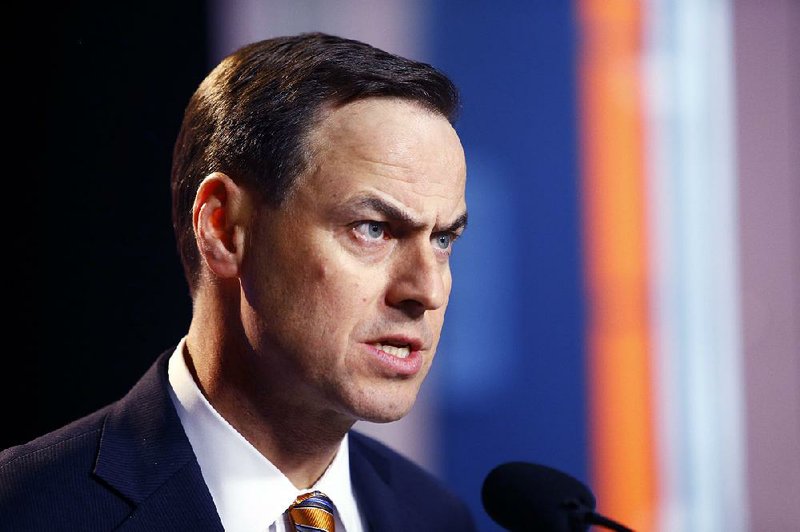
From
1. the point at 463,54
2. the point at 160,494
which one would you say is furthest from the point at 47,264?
the point at 463,54

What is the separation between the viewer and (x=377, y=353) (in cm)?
163

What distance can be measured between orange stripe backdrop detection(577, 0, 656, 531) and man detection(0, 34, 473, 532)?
1.11m

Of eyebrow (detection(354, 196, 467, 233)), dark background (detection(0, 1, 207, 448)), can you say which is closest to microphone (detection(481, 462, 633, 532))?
eyebrow (detection(354, 196, 467, 233))

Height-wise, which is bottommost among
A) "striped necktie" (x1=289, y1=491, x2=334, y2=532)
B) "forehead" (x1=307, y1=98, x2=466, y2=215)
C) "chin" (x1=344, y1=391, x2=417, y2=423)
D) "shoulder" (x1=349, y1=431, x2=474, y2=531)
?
"shoulder" (x1=349, y1=431, x2=474, y2=531)

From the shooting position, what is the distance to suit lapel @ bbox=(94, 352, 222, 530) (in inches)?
62.6

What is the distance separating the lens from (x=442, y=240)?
1.78 metres

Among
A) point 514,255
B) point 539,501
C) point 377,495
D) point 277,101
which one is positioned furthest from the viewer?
point 514,255

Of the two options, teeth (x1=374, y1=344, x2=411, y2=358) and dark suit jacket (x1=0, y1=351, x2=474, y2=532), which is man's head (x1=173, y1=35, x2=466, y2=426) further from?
dark suit jacket (x1=0, y1=351, x2=474, y2=532)

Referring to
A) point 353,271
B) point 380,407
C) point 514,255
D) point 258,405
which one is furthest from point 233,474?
point 514,255

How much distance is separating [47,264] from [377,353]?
2.75ft

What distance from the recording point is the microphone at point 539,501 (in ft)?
5.05

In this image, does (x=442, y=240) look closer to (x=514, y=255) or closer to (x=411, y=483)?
(x=411, y=483)

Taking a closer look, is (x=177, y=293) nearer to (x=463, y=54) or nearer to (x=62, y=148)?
(x=62, y=148)

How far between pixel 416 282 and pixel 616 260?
1.33 m
